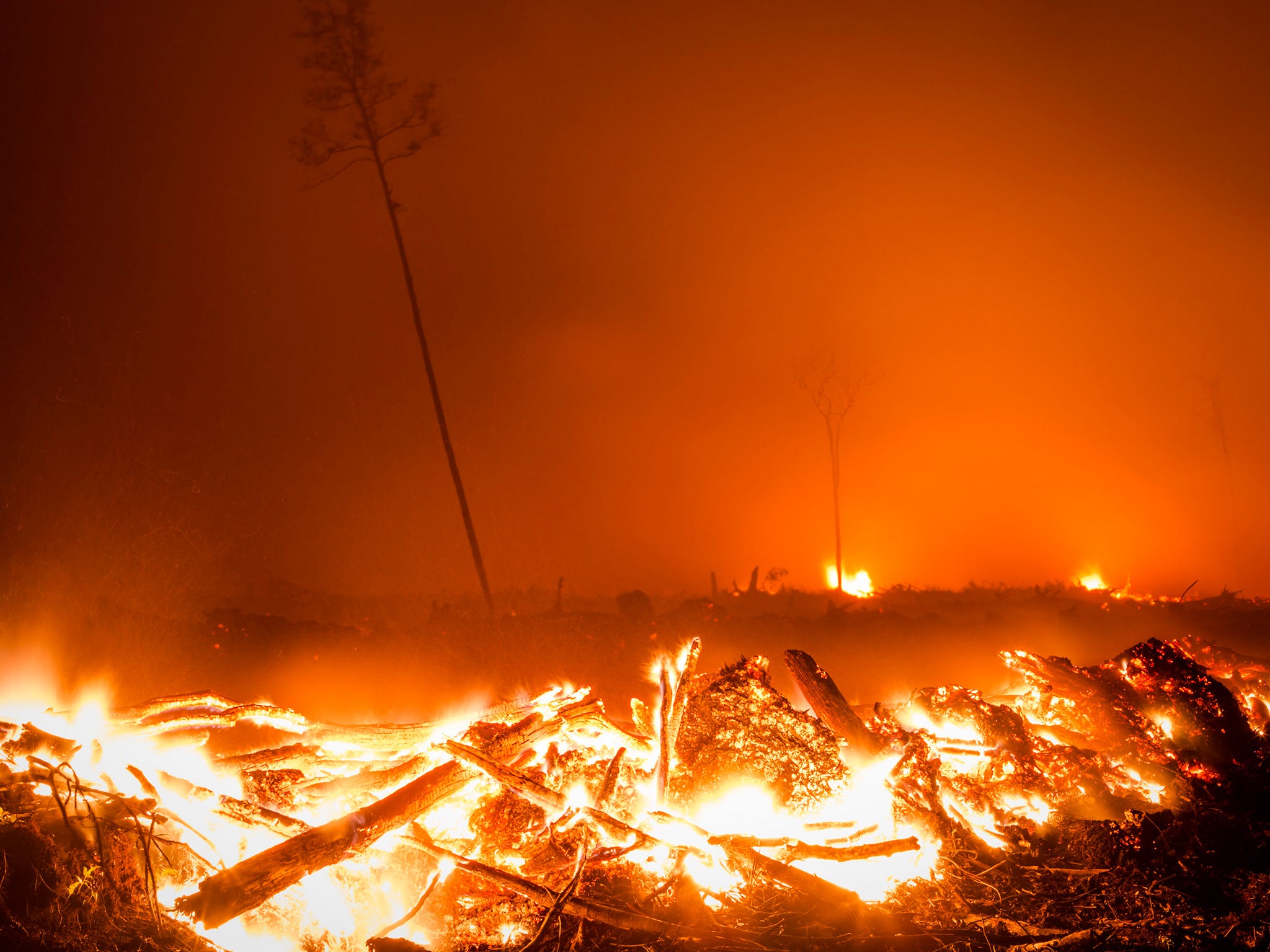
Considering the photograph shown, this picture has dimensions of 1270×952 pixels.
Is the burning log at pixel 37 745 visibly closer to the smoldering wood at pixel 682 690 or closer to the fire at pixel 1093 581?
the smoldering wood at pixel 682 690

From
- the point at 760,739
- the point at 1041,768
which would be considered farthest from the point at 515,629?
the point at 1041,768

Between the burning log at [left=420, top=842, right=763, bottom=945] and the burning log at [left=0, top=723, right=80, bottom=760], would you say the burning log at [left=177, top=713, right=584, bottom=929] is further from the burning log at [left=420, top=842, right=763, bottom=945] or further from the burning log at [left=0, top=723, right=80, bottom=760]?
the burning log at [left=0, top=723, right=80, bottom=760]

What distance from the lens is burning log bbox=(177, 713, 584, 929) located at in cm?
282

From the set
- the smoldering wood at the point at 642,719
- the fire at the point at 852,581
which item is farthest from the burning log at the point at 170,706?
the fire at the point at 852,581

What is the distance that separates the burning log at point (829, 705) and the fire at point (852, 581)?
14.6 meters

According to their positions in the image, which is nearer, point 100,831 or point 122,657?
point 100,831

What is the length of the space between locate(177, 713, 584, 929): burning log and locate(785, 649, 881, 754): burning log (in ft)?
6.86

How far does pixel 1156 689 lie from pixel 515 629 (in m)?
7.47

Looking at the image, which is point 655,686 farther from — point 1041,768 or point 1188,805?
point 1188,805

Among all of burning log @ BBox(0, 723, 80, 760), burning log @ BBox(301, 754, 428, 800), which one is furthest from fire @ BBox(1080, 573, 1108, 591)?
burning log @ BBox(0, 723, 80, 760)

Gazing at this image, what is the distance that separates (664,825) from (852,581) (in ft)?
59.8

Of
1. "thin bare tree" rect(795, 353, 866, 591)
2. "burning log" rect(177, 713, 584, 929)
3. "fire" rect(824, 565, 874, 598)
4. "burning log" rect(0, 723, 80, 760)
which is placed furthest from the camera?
A: "thin bare tree" rect(795, 353, 866, 591)

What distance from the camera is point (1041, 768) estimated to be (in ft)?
15.6

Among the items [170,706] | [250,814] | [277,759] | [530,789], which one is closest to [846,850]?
[530,789]
